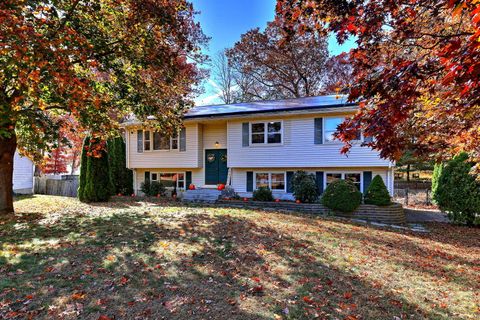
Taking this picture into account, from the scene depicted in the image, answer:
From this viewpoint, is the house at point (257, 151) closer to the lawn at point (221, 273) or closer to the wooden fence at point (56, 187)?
the wooden fence at point (56, 187)

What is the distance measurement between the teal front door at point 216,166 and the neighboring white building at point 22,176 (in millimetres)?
12516

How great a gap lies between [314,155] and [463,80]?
10.7 m

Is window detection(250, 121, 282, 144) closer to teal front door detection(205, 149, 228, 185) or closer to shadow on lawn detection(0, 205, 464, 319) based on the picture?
teal front door detection(205, 149, 228, 185)

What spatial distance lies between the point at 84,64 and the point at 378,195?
1067 centimetres

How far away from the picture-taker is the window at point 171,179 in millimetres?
16341

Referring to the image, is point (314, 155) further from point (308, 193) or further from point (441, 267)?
point (441, 267)

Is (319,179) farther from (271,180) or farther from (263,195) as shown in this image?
(263,195)

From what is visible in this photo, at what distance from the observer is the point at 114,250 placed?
511 cm

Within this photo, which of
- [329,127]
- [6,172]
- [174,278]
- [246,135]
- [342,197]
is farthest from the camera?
[246,135]

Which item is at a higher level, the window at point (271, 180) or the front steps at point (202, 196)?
the window at point (271, 180)

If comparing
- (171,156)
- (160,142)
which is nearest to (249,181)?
(171,156)

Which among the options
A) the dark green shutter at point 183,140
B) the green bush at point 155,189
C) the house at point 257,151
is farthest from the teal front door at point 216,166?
the green bush at point 155,189

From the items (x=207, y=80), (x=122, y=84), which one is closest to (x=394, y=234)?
(x=122, y=84)

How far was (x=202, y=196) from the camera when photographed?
13.5 metres
